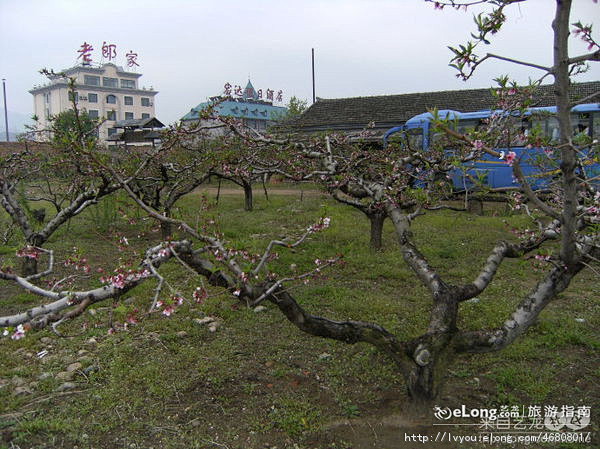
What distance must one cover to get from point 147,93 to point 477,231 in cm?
6489

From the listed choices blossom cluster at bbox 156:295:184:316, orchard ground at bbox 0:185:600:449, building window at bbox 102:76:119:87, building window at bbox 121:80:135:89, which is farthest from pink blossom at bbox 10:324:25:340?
building window at bbox 121:80:135:89

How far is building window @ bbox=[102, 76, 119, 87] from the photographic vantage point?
6141cm

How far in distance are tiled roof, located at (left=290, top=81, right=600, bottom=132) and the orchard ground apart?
50.4 feet

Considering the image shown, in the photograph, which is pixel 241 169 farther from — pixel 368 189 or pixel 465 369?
pixel 465 369

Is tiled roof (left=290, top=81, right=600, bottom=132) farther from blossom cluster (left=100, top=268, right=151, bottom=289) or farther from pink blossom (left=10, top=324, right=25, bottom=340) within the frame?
pink blossom (left=10, top=324, right=25, bottom=340)

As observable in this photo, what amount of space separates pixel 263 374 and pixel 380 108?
67.0 ft

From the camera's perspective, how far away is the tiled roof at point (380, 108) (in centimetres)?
2067

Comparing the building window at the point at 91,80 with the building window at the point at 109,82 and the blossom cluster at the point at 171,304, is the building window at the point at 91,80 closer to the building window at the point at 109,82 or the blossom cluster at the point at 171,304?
the building window at the point at 109,82

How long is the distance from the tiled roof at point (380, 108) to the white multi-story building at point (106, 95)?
130 ft

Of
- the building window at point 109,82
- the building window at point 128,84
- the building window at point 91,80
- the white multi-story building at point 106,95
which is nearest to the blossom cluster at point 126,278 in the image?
the white multi-story building at point 106,95

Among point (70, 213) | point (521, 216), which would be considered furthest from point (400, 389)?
point (521, 216)

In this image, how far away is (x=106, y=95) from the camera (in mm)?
60156

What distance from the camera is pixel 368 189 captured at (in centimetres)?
535

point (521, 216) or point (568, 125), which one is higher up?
point (568, 125)
